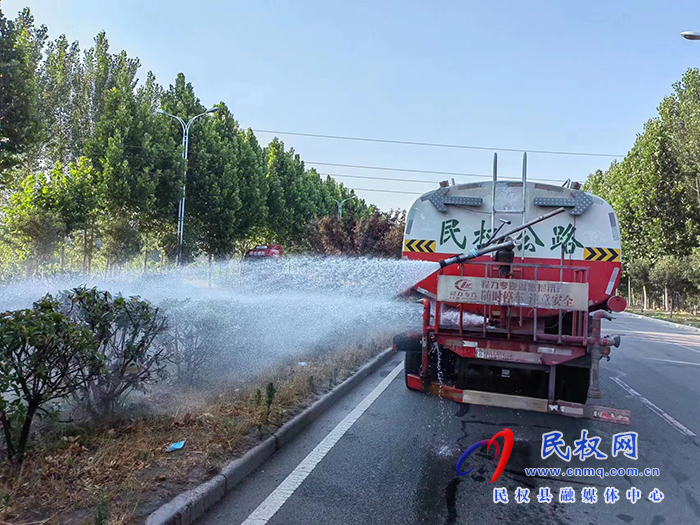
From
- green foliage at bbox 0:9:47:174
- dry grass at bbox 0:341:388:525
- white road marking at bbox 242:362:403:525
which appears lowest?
white road marking at bbox 242:362:403:525

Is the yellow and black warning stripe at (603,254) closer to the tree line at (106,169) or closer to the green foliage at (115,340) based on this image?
the green foliage at (115,340)

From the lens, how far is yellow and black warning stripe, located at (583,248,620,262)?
6213mm

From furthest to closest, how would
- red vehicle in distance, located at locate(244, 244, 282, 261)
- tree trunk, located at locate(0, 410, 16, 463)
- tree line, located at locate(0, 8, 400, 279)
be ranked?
red vehicle in distance, located at locate(244, 244, 282, 261), tree line, located at locate(0, 8, 400, 279), tree trunk, located at locate(0, 410, 16, 463)

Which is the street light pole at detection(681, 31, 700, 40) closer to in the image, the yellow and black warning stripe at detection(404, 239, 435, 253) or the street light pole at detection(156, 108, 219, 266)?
the yellow and black warning stripe at detection(404, 239, 435, 253)

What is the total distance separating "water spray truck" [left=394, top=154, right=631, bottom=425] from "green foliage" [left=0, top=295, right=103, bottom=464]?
3.11 meters

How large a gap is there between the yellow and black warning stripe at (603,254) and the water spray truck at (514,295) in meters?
0.01

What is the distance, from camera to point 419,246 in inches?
264

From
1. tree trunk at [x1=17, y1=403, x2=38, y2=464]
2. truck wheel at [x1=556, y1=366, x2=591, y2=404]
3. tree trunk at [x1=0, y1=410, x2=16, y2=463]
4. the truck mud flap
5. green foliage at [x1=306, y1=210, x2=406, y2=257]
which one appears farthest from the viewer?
green foliage at [x1=306, y1=210, x2=406, y2=257]

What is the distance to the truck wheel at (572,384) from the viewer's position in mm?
5414

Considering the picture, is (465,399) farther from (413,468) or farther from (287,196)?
(287,196)

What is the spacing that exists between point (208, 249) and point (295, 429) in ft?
74.6

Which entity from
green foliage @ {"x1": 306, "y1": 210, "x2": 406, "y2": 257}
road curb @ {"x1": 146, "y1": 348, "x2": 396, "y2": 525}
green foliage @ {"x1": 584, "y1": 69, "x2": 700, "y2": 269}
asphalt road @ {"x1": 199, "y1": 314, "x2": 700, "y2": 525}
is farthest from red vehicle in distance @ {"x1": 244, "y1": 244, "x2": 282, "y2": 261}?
road curb @ {"x1": 146, "y1": 348, "x2": 396, "y2": 525}

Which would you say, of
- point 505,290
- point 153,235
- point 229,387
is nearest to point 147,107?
point 153,235

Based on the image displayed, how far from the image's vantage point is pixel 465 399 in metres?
4.98
